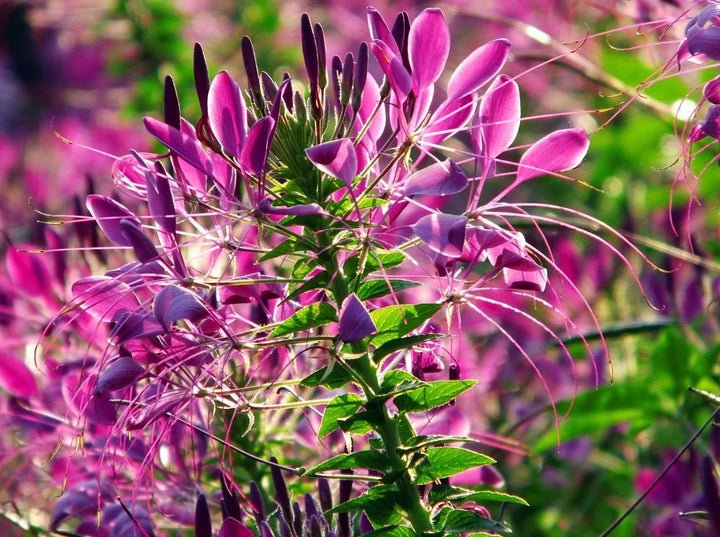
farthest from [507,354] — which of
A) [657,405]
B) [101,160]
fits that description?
[101,160]

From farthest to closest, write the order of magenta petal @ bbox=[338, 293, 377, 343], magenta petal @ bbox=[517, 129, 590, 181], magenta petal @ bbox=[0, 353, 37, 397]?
magenta petal @ bbox=[0, 353, 37, 397]
magenta petal @ bbox=[517, 129, 590, 181]
magenta petal @ bbox=[338, 293, 377, 343]

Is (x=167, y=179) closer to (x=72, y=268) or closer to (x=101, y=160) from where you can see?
(x=72, y=268)

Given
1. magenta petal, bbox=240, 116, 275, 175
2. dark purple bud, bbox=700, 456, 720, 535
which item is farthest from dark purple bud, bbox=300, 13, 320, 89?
dark purple bud, bbox=700, 456, 720, 535

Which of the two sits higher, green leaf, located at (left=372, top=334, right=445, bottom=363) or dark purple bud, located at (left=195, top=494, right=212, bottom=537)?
green leaf, located at (left=372, top=334, right=445, bottom=363)

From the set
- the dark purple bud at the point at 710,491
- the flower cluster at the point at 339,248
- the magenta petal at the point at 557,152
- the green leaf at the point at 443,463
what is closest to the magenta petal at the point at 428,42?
the flower cluster at the point at 339,248

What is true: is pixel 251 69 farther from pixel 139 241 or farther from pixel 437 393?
pixel 437 393

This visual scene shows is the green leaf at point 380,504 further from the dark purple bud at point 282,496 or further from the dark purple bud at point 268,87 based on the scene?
the dark purple bud at point 268,87

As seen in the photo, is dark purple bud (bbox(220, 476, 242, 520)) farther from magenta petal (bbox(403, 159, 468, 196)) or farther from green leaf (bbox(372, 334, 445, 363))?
magenta petal (bbox(403, 159, 468, 196))
